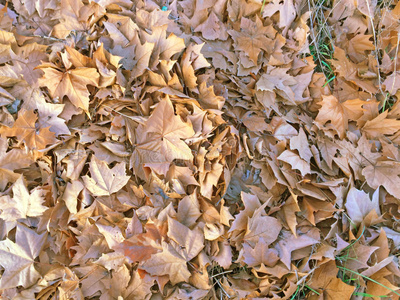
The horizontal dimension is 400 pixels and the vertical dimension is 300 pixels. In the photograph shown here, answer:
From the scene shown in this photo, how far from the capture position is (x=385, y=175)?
1668 mm

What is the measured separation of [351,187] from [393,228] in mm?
309

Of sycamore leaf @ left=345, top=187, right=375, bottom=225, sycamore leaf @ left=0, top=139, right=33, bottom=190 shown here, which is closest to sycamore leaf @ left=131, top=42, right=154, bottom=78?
sycamore leaf @ left=0, top=139, right=33, bottom=190

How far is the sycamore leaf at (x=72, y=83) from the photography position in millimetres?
1629

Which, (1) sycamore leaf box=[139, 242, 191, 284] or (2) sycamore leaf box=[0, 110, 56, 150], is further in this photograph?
(2) sycamore leaf box=[0, 110, 56, 150]

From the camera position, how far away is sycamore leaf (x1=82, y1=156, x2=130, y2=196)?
1.58 meters

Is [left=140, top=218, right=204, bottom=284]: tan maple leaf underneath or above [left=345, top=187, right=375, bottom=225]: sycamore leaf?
underneath

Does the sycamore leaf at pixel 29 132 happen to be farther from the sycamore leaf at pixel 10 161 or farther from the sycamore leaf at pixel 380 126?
the sycamore leaf at pixel 380 126

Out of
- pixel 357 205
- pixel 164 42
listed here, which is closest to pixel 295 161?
pixel 357 205

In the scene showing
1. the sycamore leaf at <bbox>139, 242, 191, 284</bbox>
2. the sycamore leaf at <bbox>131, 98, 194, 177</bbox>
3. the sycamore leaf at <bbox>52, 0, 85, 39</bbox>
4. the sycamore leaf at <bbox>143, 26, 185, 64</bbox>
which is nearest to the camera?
the sycamore leaf at <bbox>139, 242, 191, 284</bbox>

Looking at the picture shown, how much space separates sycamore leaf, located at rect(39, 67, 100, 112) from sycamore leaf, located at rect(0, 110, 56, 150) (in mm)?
176

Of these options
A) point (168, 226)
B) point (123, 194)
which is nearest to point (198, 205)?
point (168, 226)

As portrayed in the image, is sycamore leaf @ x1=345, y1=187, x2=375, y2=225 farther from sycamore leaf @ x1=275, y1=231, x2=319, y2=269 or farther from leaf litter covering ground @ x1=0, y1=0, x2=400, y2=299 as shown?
sycamore leaf @ x1=275, y1=231, x2=319, y2=269

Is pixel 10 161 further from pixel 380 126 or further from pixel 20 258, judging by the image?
pixel 380 126

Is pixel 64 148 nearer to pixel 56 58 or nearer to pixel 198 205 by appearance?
pixel 56 58
